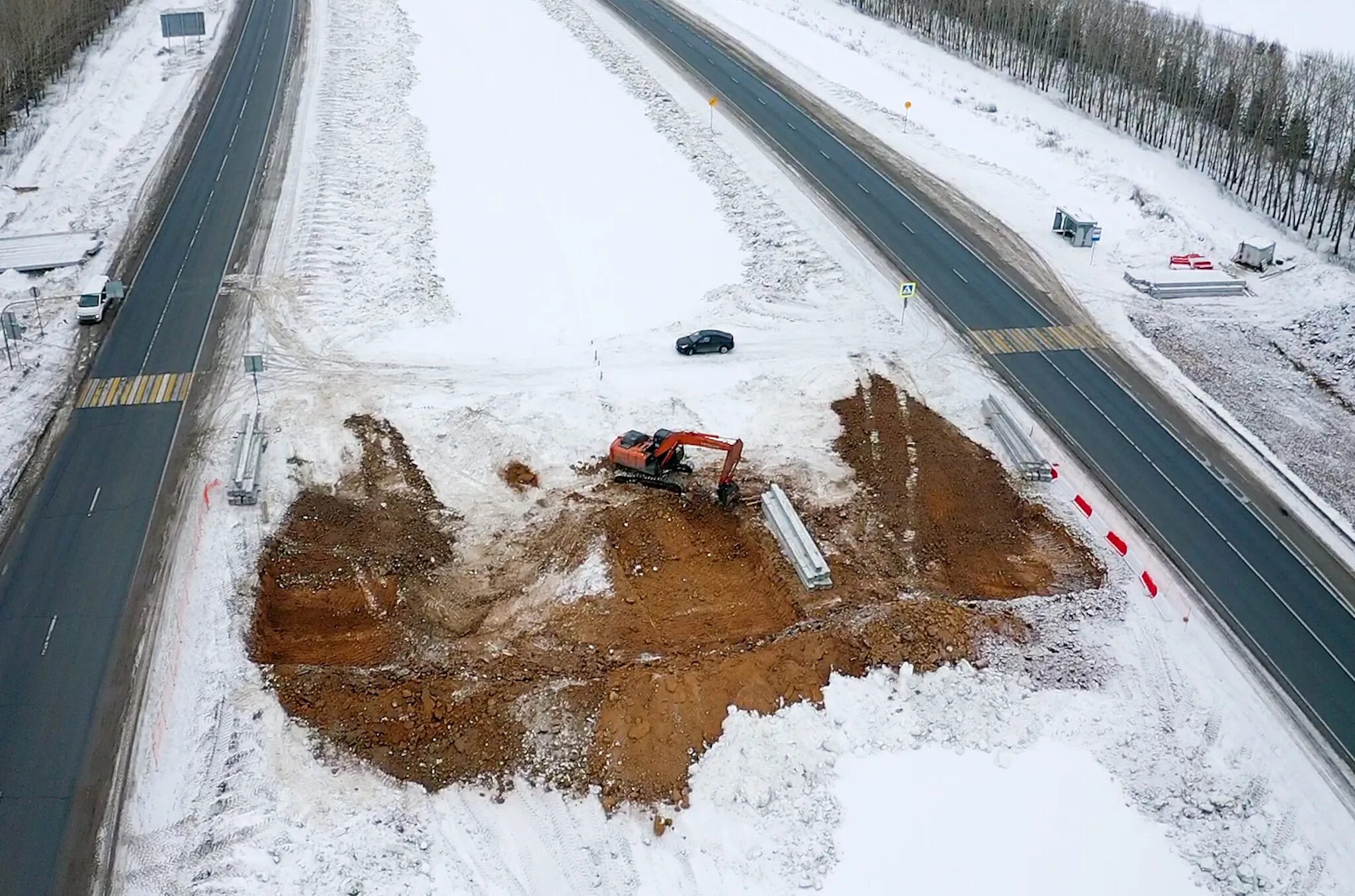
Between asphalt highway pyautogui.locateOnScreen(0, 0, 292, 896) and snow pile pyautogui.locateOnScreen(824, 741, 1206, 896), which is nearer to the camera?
snow pile pyautogui.locateOnScreen(824, 741, 1206, 896)

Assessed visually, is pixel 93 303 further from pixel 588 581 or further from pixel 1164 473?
pixel 1164 473

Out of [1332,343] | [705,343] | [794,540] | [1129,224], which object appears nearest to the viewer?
[794,540]

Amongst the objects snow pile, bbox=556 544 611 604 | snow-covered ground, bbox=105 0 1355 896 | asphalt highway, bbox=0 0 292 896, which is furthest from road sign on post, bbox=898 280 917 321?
asphalt highway, bbox=0 0 292 896

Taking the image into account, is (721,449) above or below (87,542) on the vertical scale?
above

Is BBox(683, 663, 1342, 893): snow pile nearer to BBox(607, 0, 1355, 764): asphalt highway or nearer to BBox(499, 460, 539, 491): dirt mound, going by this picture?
BBox(607, 0, 1355, 764): asphalt highway

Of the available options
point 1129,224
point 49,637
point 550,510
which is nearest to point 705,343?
point 550,510

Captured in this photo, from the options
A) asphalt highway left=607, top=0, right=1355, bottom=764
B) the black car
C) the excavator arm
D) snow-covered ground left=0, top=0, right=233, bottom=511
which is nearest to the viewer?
asphalt highway left=607, top=0, right=1355, bottom=764

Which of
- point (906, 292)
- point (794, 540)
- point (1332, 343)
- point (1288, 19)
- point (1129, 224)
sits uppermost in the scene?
point (1288, 19)
